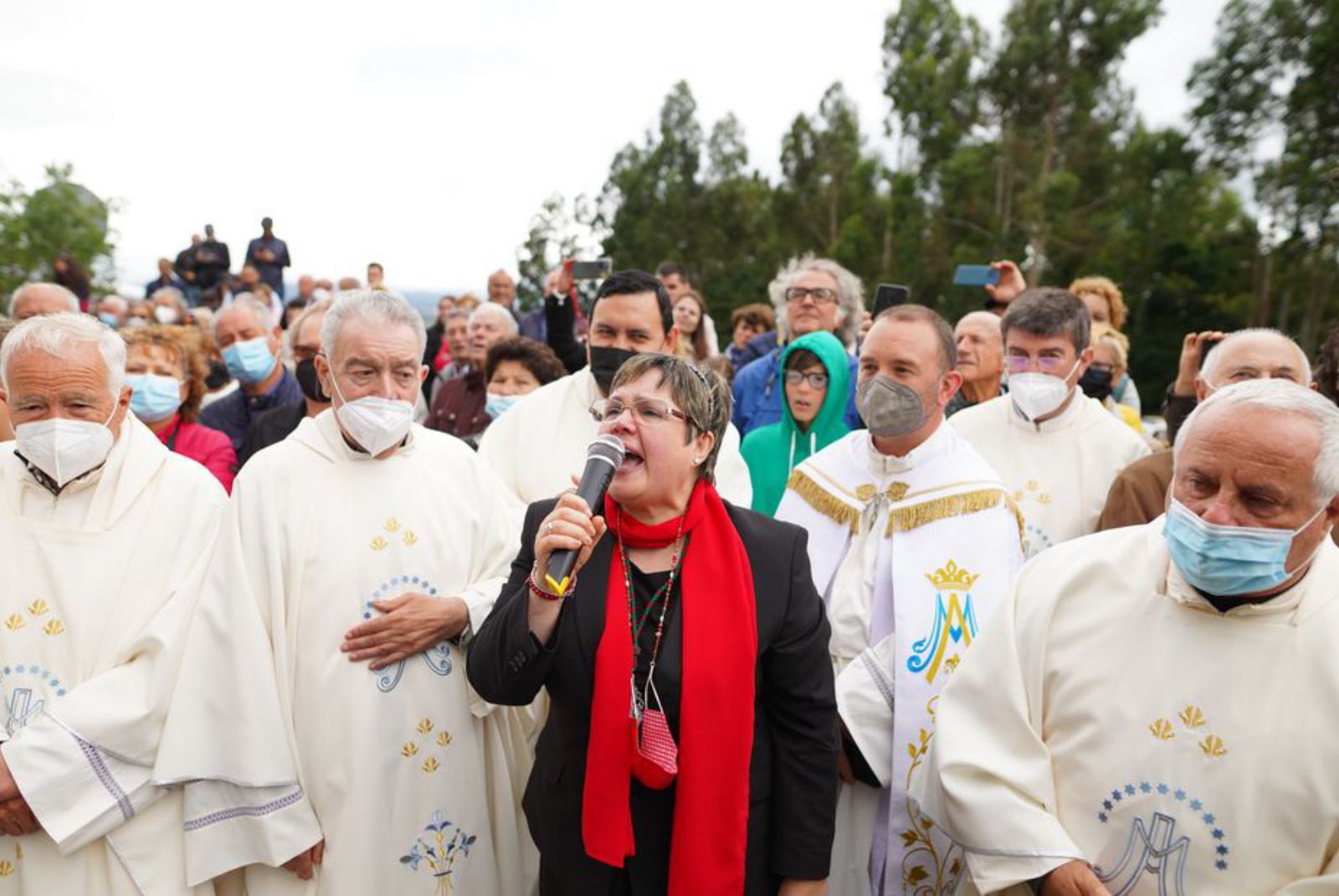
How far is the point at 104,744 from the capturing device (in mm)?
2844

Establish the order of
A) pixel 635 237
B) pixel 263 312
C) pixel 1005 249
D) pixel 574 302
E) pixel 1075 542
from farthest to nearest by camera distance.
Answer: pixel 635 237 < pixel 1005 249 < pixel 263 312 < pixel 574 302 < pixel 1075 542

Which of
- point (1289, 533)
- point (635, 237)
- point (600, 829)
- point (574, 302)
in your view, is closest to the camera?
point (1289, 533)

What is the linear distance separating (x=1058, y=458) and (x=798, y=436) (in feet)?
4.00

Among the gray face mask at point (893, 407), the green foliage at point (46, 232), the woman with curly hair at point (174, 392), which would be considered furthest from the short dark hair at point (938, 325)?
the green foliage at point (46, 232)

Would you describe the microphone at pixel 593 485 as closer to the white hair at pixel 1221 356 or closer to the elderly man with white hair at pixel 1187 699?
the elderly man with white hair at pixel 1187 699

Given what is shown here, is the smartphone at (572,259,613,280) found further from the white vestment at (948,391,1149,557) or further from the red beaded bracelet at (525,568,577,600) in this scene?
the red beaded bracelet at (525,568,577,600)

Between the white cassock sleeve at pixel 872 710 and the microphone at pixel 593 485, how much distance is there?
134 centimetres

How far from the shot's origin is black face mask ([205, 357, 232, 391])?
7824 mm

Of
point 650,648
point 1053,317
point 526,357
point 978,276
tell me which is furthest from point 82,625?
point 978,276

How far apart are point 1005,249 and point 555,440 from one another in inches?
1221

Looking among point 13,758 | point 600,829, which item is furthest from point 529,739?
point 13,758

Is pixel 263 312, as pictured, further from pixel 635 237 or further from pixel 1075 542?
pixel 635 237

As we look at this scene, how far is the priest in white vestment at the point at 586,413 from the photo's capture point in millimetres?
4000

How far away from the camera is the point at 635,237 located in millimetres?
40688
